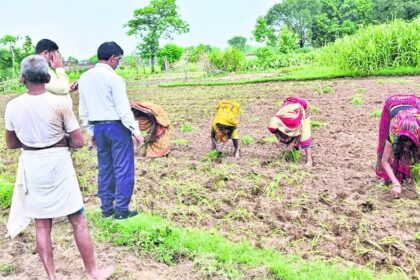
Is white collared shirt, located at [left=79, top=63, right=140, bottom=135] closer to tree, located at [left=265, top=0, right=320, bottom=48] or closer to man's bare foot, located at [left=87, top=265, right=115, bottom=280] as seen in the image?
man's bare foot, located at [left=87, top=265, right=115, bottom=280]

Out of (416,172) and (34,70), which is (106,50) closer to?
(34,70)

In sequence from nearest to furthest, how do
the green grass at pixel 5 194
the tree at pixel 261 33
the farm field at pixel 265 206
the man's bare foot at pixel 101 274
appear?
the man's bare foot at pixel 101 274 < the farm field at pixel 265 206 < the green grass at pixel 5 194 < the tree at pixel 261 33

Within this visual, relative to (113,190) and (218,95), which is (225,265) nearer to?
Answer: (113,190)

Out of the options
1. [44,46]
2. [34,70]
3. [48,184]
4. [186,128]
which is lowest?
[186,128]

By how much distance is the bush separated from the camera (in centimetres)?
3080

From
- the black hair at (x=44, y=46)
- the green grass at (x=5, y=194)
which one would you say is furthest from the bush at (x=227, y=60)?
the black hair at (x=44, y=46)

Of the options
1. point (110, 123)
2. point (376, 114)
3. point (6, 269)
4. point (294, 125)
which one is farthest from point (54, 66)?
point (376, 114)

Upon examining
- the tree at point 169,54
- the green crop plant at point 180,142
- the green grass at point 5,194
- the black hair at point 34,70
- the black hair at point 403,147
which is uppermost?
the tree at point 169,54

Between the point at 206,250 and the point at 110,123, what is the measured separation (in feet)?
5.47

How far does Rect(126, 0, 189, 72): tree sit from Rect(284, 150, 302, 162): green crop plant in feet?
141

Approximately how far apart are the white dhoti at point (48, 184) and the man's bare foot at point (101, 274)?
56cm

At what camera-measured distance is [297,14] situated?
64562mm

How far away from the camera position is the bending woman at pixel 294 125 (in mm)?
6262

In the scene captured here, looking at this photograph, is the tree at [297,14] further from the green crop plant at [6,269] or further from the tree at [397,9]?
the green crop plant at [6,269]
